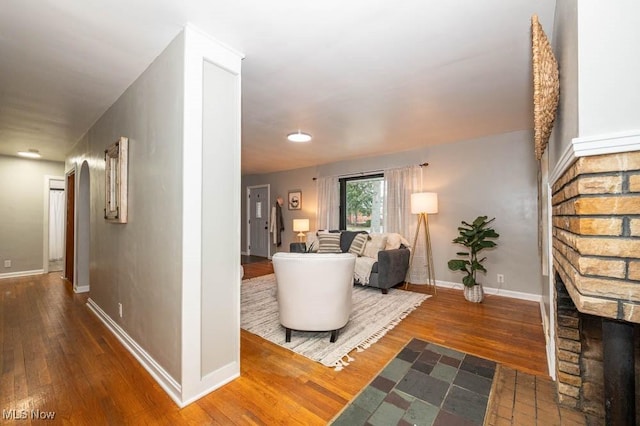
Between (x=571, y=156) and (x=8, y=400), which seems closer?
(x=571, y=156)

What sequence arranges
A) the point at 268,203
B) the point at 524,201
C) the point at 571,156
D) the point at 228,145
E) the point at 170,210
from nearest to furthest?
the point at 571,156 → the point at 170,210 → the point at 228,145 → the point at 524,201 → the point at 268,203

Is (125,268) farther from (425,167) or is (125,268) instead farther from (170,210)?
(425,167)

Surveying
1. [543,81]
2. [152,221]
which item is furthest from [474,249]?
[152,221]

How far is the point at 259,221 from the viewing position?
7375mm

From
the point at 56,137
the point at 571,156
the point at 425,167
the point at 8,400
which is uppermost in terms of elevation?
the point at 56,137

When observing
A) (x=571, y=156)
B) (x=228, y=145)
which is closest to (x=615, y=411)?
(x=571, y=156)

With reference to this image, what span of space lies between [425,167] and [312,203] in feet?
8.70

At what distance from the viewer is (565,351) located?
1.57 metres

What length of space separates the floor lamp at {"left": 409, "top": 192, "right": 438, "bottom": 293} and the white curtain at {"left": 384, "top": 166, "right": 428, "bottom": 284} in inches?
3.1

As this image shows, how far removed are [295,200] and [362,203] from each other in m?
1.81

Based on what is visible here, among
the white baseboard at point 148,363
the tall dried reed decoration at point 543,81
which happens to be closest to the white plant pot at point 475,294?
the tall dried reed decoration at point 543,81

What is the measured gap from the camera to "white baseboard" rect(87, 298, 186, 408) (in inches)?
63.6

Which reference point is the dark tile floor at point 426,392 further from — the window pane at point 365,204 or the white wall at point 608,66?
the window pane at point 365,204

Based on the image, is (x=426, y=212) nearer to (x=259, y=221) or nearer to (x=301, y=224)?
(x=301, y=224)
